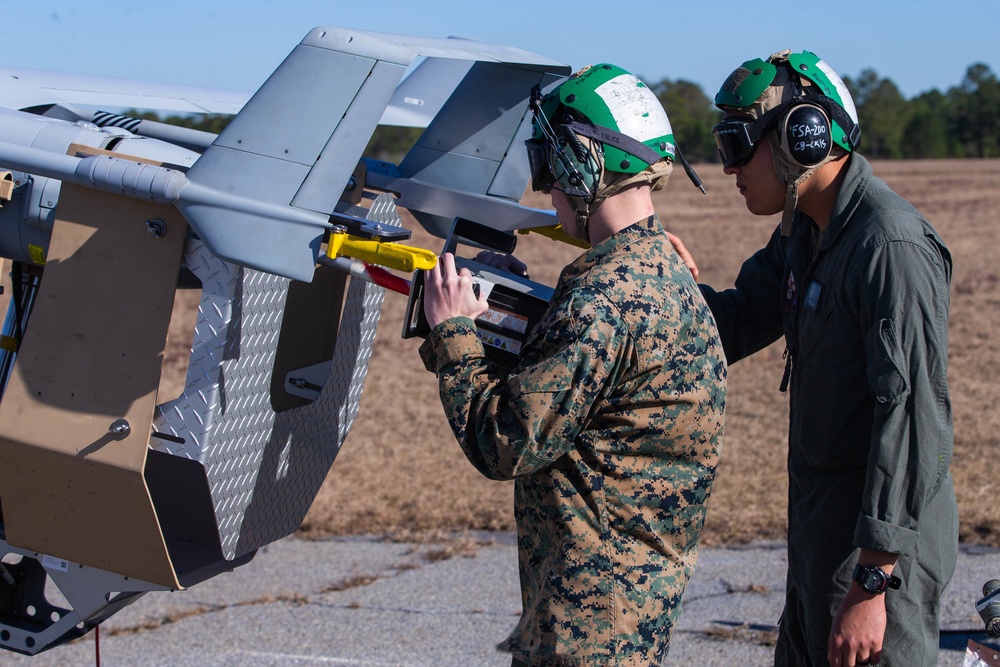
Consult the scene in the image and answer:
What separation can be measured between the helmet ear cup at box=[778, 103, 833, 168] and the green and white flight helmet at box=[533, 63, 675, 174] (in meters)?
0.49

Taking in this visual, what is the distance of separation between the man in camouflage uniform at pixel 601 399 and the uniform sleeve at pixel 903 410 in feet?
1.32

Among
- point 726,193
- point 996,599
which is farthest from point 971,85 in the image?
point 996,599

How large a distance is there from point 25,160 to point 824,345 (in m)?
2.18

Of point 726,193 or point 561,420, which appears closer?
point 561,420

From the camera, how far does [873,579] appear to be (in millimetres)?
2600

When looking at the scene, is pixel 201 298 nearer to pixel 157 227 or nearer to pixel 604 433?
pixel 157 227

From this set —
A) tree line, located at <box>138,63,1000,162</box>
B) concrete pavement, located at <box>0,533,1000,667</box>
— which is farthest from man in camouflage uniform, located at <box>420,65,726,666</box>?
tree line, located at <box>138,63,1000,162</box>

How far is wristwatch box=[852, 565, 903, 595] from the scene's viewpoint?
8.53 ft

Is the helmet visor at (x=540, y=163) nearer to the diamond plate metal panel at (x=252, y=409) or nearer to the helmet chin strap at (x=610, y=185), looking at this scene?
the helmet chin strap at (x=610, y=185)

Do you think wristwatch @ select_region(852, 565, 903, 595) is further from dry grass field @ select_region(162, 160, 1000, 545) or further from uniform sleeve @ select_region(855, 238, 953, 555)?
dry grass field @ select_region(162, 160, 1000, 545)

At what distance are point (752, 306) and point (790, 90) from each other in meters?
0.78

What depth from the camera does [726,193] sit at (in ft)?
119

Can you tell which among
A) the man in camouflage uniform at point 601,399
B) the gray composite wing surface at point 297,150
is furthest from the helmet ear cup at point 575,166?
the gray composite wing surface at point 297,150

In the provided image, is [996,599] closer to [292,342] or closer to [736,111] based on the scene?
[736,111]
